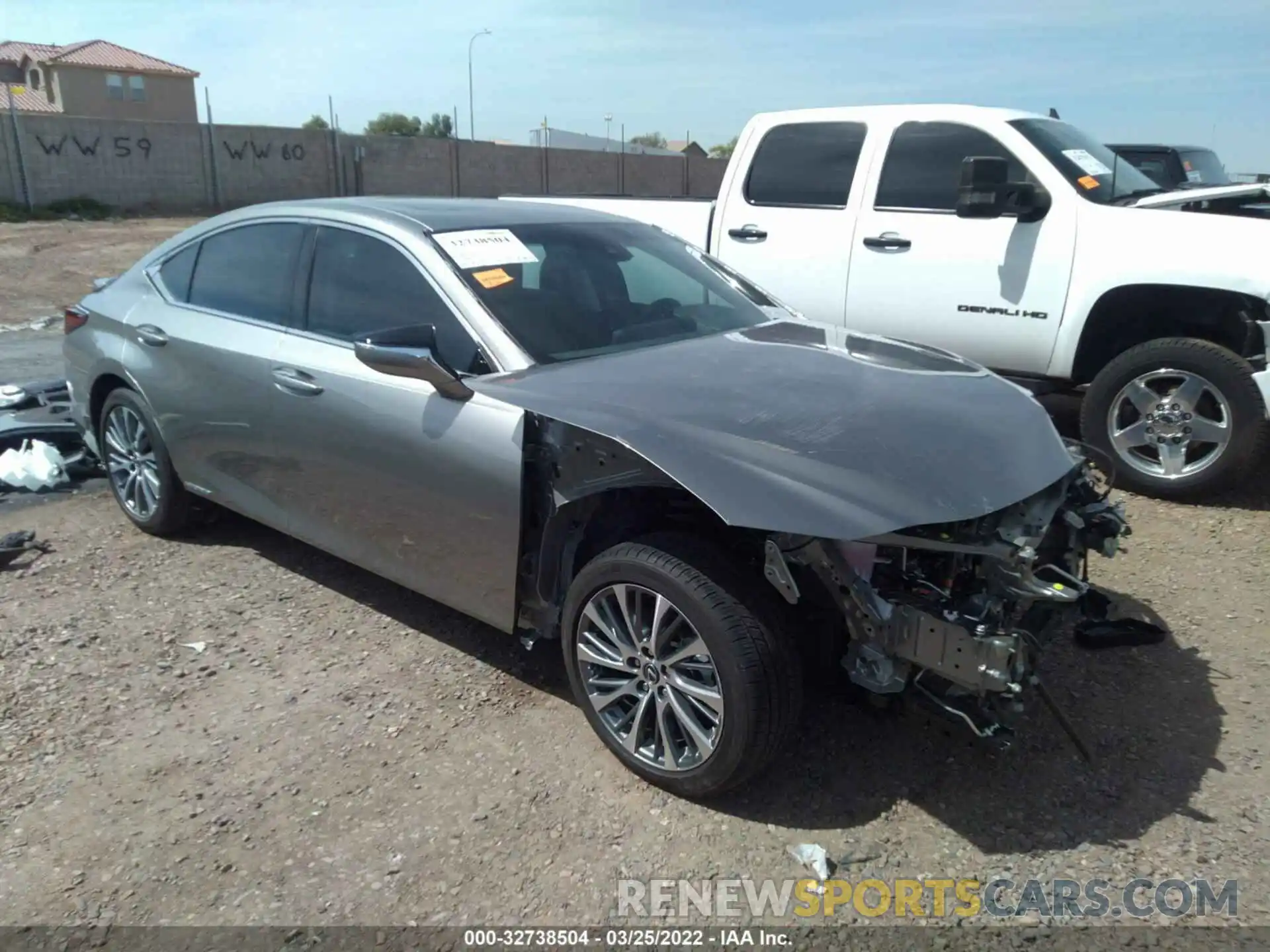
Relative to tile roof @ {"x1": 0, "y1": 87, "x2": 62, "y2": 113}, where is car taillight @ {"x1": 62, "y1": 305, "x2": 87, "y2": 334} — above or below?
below

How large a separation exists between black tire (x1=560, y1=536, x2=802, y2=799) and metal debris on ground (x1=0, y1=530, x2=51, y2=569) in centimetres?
354

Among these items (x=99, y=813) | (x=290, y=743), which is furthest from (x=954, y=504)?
(x=99, y=813)

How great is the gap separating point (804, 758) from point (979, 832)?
58cm

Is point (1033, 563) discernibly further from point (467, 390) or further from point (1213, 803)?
point (467, 390)

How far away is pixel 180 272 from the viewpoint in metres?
4.96

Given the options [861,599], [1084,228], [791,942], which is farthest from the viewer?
[1084,228]

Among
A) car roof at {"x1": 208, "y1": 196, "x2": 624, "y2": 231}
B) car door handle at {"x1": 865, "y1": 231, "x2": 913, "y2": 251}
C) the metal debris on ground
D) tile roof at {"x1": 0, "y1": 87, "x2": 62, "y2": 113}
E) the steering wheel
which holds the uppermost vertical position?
tile roof at {"x1": 0, "y1": 87, "x2": 62, "y2": 113}

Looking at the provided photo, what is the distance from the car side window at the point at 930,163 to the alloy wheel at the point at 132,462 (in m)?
4.53

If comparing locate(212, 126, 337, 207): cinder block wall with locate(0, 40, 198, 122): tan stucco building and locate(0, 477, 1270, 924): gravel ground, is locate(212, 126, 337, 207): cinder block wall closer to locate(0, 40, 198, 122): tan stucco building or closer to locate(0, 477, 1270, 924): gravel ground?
locate(0, 40, 198, 122): tan stucco building

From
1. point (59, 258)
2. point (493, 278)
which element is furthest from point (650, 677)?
point (59, 258)

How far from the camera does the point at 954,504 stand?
2.79 metres

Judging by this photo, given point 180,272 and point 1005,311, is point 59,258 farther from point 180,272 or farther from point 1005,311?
point 1005,311

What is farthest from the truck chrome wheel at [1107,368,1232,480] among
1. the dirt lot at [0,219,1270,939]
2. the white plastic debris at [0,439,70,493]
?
the white plastic debris at [0,439,70,493]

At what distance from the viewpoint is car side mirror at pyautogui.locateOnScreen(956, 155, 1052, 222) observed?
573 cm
